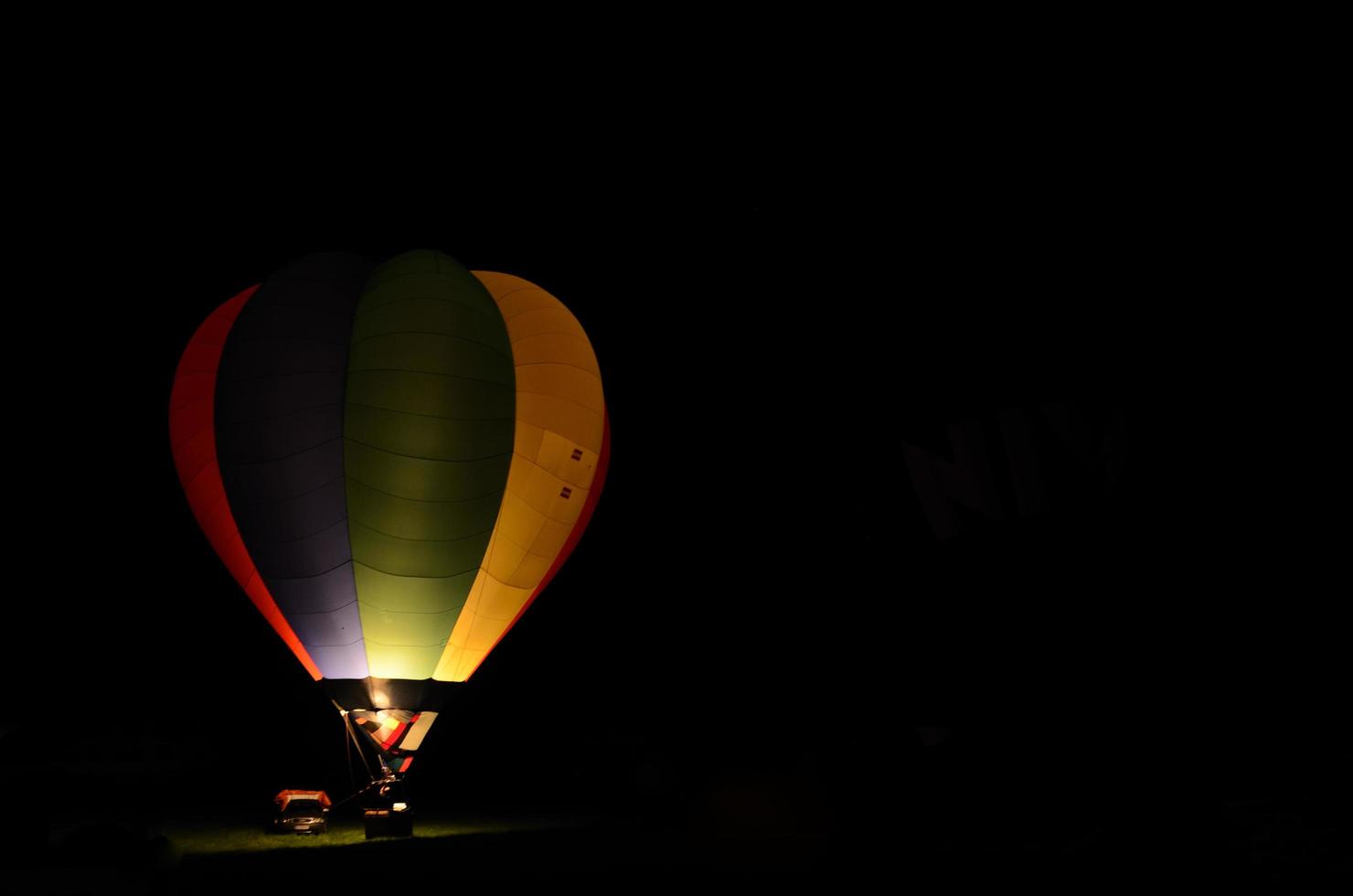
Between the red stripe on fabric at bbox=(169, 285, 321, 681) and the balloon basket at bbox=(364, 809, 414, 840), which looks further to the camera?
the red stripe on fabric at bbox=(169, 285, 321, 681)

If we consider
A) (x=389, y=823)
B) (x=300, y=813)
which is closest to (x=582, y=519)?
(x=389, y=823)

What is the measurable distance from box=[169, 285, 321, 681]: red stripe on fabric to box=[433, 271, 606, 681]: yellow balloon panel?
126 cm

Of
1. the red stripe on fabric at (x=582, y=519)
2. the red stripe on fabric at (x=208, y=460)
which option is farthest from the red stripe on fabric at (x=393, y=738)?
the red stripe on fabric at (x=582, y=519)

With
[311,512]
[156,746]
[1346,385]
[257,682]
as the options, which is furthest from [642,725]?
[1346,385]

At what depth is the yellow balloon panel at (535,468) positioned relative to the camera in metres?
7.52

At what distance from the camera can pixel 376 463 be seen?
6.87 meters

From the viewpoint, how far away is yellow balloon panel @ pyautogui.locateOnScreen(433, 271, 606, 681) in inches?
296

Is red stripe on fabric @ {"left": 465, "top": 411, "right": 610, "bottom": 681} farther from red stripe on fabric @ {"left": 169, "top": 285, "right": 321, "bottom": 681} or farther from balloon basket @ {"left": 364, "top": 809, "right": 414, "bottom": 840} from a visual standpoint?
red stripe on fabric @ {"left": 169, "top": 285, "right": 321, "bottom": 681}

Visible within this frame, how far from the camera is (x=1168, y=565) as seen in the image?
7453 mm

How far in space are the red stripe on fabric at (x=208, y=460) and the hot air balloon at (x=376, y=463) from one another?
2cm

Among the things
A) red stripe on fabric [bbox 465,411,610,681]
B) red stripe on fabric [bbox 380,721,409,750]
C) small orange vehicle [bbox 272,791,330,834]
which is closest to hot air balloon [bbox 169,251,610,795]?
red stripe on fabric [bbox 380,721,409,750]

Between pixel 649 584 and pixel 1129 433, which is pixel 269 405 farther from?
pixel 649 584

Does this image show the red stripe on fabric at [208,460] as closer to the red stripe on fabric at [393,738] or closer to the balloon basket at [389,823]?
the red stripe on fabric at [393,738]

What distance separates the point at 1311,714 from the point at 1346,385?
221cm
